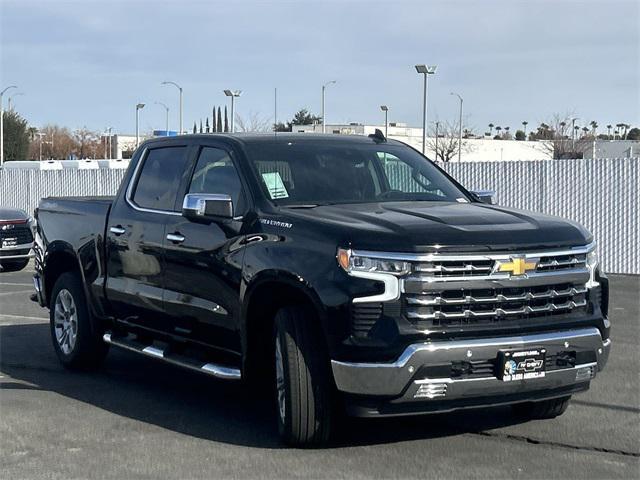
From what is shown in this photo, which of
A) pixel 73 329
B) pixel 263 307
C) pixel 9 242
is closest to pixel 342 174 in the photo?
pixel 263 307

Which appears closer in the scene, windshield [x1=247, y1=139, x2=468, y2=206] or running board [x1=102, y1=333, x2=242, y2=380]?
running board [x1=102, y1=333, x2=242, y2=380]

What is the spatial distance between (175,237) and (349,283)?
1989 millimetres

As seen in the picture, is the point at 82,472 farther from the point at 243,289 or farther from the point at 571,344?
the point at 571,344

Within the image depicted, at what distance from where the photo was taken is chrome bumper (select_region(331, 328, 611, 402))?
17.7ft

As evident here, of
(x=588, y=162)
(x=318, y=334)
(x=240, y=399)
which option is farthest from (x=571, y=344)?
(x=588, y=162)

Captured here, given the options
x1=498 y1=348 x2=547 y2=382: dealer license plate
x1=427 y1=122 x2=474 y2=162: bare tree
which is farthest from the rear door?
x1=427 y1=122 x2=474 y2=162: bare tree

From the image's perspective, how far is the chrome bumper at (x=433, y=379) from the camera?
5.41 meters

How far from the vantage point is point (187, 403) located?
749 centimetres

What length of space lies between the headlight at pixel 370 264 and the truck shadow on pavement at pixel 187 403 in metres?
1.25

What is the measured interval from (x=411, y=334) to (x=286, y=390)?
2.95ft

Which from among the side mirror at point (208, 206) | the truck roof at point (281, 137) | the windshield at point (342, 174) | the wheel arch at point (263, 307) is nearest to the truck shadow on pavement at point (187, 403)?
the wheel arch at point (263, 307)

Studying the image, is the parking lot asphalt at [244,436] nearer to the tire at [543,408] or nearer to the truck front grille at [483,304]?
the tire at [543,408]

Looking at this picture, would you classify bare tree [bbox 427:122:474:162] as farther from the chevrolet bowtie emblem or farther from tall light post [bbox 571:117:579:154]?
the chevrolet bowtie emblem

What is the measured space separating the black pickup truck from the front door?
15mm
